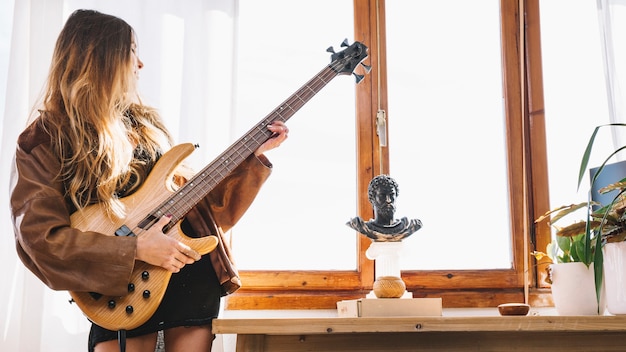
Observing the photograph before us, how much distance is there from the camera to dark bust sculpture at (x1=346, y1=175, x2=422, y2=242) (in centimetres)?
218

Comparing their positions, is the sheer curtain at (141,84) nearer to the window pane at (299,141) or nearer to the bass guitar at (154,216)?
the window pane at (299,141)

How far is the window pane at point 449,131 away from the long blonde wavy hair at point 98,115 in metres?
1.04

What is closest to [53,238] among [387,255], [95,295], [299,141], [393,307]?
[95,295]

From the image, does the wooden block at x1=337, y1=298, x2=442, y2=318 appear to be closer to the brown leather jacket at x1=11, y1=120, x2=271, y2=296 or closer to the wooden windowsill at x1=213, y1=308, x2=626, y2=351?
the wooden windowsill at x1=213, y1=308, x2=626, y2=351

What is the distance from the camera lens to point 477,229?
8.32ft

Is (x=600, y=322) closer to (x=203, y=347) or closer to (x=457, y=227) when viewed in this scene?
(x=203, y=347)

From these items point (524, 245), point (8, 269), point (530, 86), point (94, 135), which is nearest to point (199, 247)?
point (94, 135)

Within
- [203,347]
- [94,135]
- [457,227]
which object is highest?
[94,135]

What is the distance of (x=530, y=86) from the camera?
261 cm

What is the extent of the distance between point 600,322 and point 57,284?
45.2 inches

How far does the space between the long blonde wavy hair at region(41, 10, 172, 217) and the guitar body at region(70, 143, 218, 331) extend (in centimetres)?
3

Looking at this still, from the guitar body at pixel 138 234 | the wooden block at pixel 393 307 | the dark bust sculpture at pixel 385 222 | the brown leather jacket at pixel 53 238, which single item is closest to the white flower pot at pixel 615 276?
the wooden block at pixel 393 307

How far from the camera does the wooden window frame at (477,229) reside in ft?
7.77

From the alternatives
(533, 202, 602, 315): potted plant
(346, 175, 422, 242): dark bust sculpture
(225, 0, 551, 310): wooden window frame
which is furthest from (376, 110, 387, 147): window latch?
(533, 202, 602, 315): potted plant
